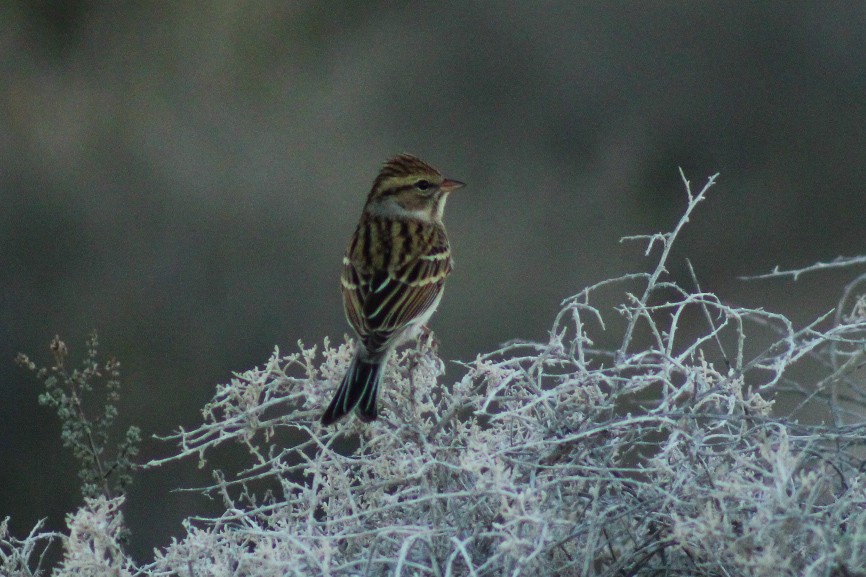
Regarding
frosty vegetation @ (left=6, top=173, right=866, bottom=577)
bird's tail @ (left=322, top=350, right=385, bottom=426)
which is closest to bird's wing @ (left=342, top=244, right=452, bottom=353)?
bird's tail @ (left=322, top=350, right=385, bottom=426)

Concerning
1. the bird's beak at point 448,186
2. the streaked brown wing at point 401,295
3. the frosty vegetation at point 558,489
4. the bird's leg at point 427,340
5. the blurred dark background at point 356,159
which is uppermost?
the blurred dark background at point 356,159

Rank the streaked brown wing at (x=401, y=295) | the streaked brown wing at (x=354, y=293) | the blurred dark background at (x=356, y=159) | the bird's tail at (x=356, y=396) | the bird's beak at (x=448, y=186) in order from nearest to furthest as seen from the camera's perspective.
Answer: the bird's tail at (x=356, y=396), the streaked brown wing at (x=401, y=295), the streaked brown wing at (x=354, y=293), the bird's beak at (x=448, y=186), the blurred dark background at (x=356, y=159)

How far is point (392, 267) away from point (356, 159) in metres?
5.33

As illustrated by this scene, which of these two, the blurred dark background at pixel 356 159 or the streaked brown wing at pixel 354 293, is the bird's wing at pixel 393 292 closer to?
the streaked brown wing at pixel 354 293

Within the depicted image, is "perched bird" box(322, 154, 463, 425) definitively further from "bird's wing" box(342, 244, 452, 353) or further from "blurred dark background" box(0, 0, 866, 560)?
"blurred dark background" box(0, 0, 866, 560)

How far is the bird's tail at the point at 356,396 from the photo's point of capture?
3691 mm

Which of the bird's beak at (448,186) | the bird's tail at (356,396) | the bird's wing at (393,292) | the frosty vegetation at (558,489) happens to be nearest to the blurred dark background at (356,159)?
the bird's beak at (448,186)

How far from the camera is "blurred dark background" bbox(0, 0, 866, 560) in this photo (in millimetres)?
9320

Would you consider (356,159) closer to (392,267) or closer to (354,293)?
(392,267)

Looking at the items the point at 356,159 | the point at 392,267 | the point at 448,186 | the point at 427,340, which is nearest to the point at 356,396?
the point at 427,340

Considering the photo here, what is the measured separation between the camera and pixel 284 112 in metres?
11.0

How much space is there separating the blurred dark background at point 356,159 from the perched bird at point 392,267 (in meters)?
3.08

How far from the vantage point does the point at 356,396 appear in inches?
148

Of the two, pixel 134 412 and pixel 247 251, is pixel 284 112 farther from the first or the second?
pixel 134 412
